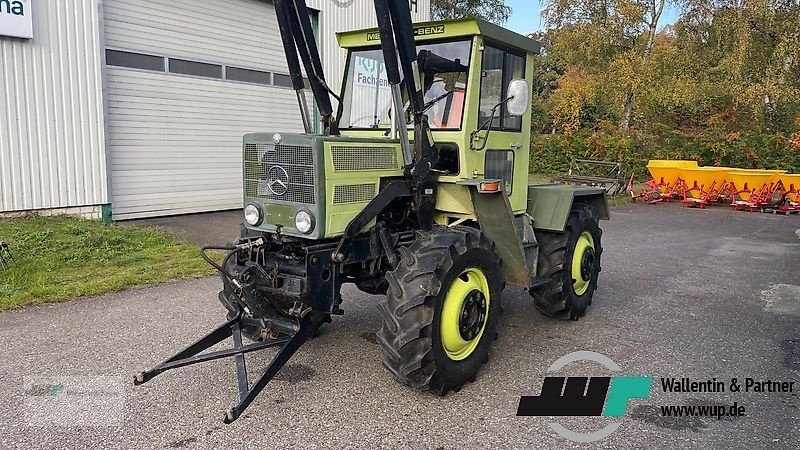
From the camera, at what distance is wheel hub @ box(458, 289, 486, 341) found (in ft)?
13.9

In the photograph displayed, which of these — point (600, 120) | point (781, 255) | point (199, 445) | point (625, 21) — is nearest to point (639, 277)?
point (781, 255)

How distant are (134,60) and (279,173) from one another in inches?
306

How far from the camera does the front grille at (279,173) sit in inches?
158

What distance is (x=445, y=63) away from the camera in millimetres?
4809

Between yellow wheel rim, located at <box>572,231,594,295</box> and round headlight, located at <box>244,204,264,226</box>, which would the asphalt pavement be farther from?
round headlight, located at <box>244,204,264,226</box>

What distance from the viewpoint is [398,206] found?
4758mm

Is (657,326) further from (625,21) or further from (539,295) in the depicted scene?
(625,21)

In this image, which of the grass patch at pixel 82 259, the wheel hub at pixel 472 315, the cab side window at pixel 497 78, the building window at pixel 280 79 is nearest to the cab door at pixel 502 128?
the cab side window at pixel 497 78

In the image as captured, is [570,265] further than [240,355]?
Yes

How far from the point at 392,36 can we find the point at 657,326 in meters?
3.82

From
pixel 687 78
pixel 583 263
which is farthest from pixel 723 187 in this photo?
pixel 583 263

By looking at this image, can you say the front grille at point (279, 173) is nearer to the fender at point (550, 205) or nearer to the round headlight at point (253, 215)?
the round headlight at point (253, 215)

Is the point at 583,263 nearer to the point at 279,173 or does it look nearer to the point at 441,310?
the point at 441,310

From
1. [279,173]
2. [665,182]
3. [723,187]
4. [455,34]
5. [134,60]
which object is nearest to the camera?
[279,173]
